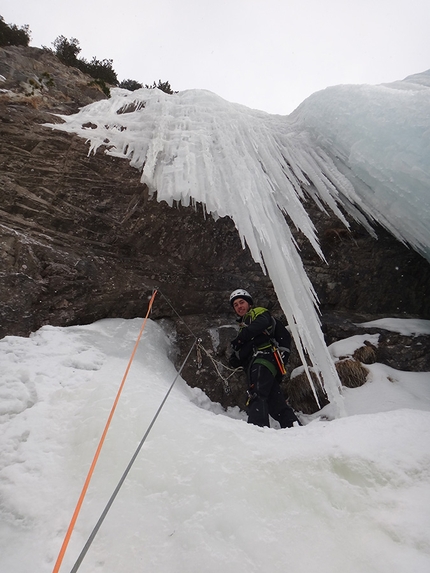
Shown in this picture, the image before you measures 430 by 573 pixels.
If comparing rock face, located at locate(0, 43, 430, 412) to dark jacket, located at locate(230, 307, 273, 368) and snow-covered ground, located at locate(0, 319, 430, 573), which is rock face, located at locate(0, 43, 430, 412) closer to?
dark jacket, located at locate(230, 307, 273, 368)

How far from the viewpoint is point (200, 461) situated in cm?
182

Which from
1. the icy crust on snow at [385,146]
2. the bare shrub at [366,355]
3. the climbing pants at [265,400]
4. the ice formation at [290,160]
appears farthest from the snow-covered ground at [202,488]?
the icy crust on snow at [385,146]

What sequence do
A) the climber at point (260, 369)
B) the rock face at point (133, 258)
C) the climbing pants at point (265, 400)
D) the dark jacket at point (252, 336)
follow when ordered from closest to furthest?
the climbing pants at point (265, 400) < the climber at point (260, 369) < the dark jacket at point (252, 336) < the rock face at point (133, 258)

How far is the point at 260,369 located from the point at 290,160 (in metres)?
3.27

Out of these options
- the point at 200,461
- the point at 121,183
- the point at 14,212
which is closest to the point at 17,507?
the point at 200,461

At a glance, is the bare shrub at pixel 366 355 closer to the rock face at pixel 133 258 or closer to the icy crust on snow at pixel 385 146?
the rock face at pixel 133 258

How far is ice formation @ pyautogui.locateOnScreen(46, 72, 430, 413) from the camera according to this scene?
399 centimetres

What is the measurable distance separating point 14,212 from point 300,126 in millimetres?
4651

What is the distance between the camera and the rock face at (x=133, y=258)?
4.28m

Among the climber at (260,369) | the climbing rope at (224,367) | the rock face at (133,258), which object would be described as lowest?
the climbing rope at (224,367)

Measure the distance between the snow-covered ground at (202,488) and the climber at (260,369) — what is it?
1.18 m

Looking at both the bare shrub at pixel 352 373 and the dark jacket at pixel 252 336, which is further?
the bare shrub at pixel 352 373

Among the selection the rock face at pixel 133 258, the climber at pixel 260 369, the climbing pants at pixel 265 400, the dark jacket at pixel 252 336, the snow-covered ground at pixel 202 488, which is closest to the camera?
the snow-covered ground at pixel 202 488

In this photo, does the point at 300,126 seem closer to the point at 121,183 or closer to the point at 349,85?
the point at 349,85
